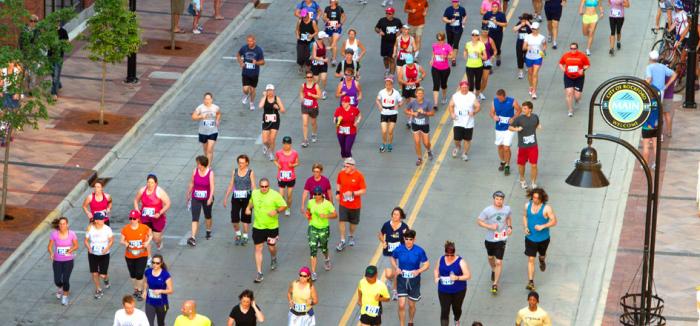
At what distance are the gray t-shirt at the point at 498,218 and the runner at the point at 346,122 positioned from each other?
18.7 feet

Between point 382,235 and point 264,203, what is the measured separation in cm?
218

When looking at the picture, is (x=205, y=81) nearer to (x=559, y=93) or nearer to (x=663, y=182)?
(x=559, y=93)

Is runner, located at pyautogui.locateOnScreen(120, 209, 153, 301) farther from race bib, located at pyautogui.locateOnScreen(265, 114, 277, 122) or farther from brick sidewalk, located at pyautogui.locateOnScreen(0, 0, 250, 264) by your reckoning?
race bib, located at pyautogui.locateOnScreen(265, 114, 277, 122)

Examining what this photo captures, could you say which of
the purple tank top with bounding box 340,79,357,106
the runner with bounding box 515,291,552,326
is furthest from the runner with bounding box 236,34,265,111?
the runner with bounding box 515,291,552,326

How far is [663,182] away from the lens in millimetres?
33531

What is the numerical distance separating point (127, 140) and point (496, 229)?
10.5 metres

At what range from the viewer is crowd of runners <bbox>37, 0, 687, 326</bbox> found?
26500mm

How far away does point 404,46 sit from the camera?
37312mm

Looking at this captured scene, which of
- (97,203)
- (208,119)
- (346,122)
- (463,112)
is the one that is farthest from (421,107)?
(97,203)

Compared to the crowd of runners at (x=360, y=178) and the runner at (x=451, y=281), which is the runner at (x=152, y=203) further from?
the runner at (x=451, y=281)

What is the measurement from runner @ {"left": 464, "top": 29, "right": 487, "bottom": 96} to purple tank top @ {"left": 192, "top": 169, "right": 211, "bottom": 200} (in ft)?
28.1

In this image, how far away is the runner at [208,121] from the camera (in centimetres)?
3303

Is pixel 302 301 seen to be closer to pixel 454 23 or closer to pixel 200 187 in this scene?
pixel 200 187

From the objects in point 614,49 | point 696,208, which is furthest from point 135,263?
point 614,49
